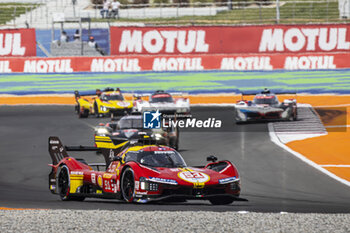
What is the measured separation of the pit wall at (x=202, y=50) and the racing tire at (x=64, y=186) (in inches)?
1090

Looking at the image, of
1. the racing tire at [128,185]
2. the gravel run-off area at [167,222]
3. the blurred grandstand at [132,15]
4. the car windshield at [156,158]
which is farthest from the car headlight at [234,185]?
the blurred grandstand at [132,15]

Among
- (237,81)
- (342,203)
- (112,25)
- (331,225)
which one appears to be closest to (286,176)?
(342,203)

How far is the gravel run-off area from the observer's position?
10.6 metres

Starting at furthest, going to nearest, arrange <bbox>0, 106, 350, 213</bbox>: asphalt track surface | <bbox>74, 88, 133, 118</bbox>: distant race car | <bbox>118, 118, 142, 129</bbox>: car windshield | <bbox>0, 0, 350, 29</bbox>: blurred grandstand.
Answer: <bbox>0, 0, 350, 29</bbox>: blurred grandstand, <bbox>74, 88, 133, 118</bbox>: distant race car, <bbox>118, 118, 142, 129</bbox>: car windshield, <bbox>0, 106, 350, 213</bbox>: asphalt track surface

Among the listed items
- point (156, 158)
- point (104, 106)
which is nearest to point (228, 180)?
point (156, 158)

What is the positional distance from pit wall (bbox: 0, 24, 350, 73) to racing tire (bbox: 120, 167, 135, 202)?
96.3 ft

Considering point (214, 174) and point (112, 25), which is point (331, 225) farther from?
point (112, 25)

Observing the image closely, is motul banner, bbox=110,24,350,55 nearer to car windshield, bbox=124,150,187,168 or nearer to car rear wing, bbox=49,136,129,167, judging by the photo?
car rear wing, bbox=49,136,129,167

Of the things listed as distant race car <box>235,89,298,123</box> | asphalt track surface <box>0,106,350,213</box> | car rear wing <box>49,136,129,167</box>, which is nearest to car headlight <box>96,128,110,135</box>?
asphalt track surface <box>0,106,350,213</box>

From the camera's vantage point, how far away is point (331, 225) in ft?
35.7

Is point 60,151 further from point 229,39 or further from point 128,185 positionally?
point 229,39

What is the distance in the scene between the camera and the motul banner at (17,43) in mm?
43844

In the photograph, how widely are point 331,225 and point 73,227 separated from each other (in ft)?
12.1

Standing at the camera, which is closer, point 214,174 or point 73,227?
point 73,227
